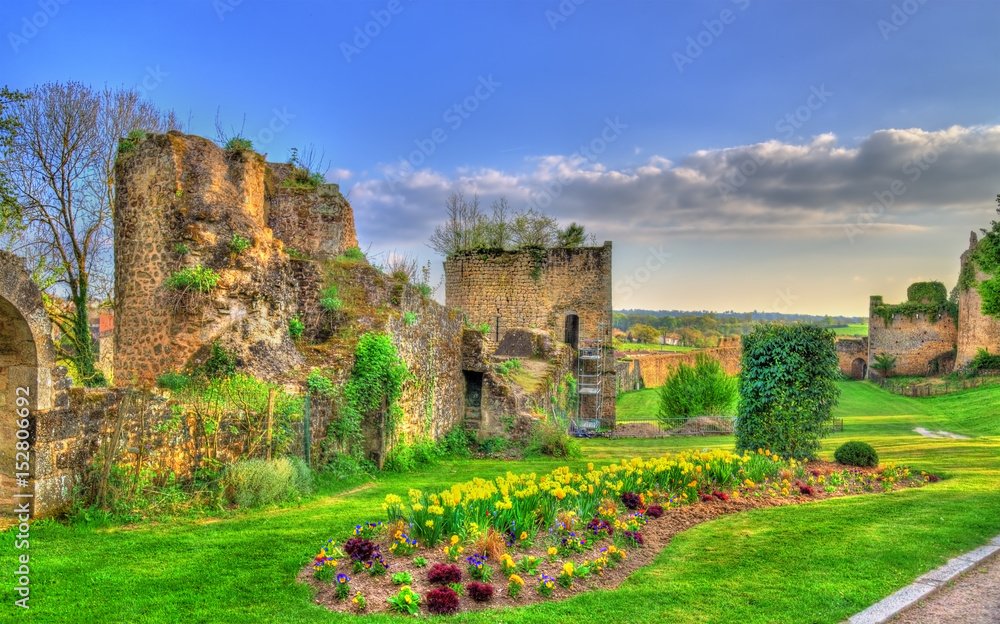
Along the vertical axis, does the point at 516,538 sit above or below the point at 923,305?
below

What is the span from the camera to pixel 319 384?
11.6 metres

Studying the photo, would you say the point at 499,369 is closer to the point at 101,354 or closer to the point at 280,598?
the point at 280,598

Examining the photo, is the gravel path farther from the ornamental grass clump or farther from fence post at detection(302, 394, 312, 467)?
fence post at detection(302, 394, 312, 467)

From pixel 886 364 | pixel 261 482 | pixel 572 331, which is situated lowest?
pixel 886 364

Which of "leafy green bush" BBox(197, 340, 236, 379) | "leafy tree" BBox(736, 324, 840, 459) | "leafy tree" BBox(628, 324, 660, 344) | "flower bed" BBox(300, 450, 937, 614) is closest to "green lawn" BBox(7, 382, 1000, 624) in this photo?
"flower bed" BBox(300, 450, 937, 614)

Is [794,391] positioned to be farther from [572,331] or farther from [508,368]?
[572,331]

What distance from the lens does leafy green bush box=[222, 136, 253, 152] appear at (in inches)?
498

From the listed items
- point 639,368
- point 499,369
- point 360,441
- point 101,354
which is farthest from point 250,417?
point 639,368

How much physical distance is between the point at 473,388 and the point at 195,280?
880 centimetres

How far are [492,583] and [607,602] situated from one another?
43.5 inches

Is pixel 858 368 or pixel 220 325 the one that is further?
pixel 858 368

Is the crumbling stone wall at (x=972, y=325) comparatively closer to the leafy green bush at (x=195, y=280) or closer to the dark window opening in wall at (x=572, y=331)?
the dark window opening in wall at (x=572, y=331)

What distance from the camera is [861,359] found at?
2212 inches

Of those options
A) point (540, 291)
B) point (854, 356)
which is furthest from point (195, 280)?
point (854, 356)
